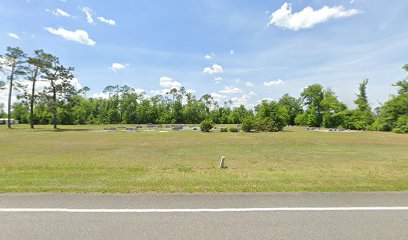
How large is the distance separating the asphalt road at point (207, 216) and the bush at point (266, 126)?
1294 inches

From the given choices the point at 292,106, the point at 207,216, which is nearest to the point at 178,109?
the point at 292,106

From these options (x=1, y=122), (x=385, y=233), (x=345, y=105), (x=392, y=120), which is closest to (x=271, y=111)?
(x=392, y=120)

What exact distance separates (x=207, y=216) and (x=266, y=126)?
35406 mm

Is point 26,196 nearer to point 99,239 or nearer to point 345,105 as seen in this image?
point 99,239

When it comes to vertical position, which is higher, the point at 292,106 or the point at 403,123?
the point at 292,106

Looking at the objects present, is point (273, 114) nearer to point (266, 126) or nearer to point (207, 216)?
point (266, 126)

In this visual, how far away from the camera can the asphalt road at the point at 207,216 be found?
12.1 ft

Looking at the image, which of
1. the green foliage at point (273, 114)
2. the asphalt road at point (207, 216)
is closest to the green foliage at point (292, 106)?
the green foliage at point (273, 114)

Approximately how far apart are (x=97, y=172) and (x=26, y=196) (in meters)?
2.92

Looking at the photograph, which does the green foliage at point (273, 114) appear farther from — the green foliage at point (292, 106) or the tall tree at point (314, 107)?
the green foliage at point (292, 106)

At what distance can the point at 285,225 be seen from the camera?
3.98 meters

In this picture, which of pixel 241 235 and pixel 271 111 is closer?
pixel 241 235

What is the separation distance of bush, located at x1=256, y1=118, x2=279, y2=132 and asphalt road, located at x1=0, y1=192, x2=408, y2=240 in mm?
32863

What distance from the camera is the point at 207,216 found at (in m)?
4.33
